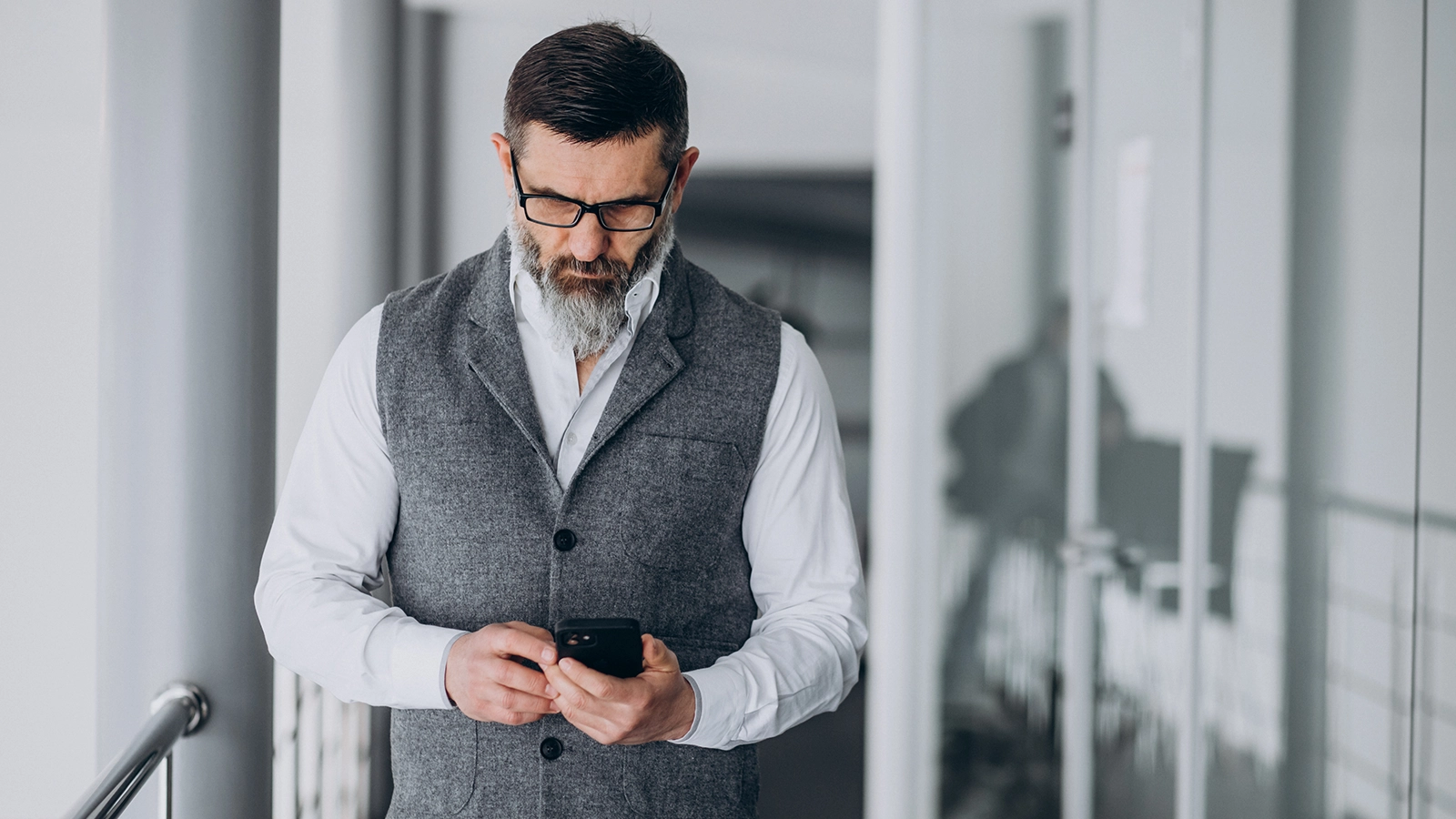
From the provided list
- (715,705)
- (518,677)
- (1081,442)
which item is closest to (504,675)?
(518,677)

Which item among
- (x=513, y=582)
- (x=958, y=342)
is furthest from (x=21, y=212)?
(x=958, y=342)

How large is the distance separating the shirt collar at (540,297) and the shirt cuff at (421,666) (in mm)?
370

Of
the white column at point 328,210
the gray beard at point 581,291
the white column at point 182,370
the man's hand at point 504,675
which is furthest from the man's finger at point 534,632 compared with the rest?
the white column at point 328,210

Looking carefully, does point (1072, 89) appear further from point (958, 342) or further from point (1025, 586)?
point (1025, 586)

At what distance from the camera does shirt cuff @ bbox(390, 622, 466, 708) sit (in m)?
0.90

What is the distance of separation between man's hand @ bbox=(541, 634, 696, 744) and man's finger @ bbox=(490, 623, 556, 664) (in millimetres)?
14

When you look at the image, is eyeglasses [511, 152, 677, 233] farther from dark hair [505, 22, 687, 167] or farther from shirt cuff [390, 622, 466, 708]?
shirt cuff [390, 622, 466, 708]

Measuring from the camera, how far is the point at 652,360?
3.42ft

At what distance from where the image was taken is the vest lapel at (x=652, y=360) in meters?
1.01

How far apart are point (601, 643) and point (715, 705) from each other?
17 cm

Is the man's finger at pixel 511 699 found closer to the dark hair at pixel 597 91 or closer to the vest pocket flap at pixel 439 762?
the vest pocket flap at pixel 439 762

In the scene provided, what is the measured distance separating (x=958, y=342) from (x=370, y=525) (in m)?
1.52

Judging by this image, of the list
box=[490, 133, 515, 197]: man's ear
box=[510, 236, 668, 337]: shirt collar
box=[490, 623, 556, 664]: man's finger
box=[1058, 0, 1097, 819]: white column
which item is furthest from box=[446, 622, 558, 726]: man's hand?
box=[1058, 0, 1097, 819]: white column

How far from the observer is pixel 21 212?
1.83 metres
